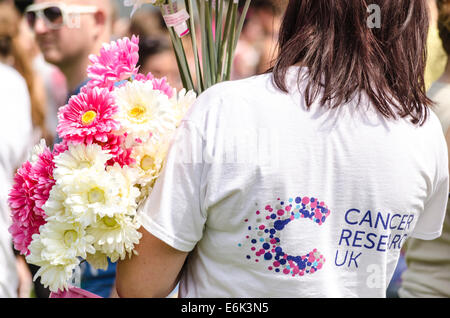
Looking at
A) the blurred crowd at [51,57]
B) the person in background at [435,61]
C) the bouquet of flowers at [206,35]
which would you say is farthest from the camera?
the person in background at [435,61]

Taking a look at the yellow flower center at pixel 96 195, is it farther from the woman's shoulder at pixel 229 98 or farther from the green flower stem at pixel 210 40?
the green flower stem at pixel 210 40

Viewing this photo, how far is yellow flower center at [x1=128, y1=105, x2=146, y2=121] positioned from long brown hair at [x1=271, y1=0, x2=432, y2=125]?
0.27m

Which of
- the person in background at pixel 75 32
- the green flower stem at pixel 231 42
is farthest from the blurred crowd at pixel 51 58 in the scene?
the green flower stem at pixel 231 42

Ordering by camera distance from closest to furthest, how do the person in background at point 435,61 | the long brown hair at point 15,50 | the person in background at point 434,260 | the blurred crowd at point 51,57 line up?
the person in background at point 434,260 → the blurred crowd at point 51,57 → the person in background at point 435,61 → the long brown hair at point 15,50

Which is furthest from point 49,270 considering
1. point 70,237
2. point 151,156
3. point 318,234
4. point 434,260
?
point 434,260

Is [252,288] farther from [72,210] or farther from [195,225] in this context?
[72,210]

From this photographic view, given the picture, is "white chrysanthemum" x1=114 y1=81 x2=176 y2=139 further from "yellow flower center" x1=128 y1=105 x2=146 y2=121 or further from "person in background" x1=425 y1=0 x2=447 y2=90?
"person in background" x1=425 y1=0 x2=447 y2=90

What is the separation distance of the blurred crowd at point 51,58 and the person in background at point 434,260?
0.67ft

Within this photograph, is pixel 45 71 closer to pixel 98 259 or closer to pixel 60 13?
pixel 60 13

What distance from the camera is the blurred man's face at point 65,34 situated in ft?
6.91

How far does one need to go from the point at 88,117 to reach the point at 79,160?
0.08m

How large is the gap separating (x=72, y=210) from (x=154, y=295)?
0.75 feet

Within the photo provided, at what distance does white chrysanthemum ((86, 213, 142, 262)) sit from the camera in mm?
1067

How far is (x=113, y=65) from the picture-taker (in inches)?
46.3
